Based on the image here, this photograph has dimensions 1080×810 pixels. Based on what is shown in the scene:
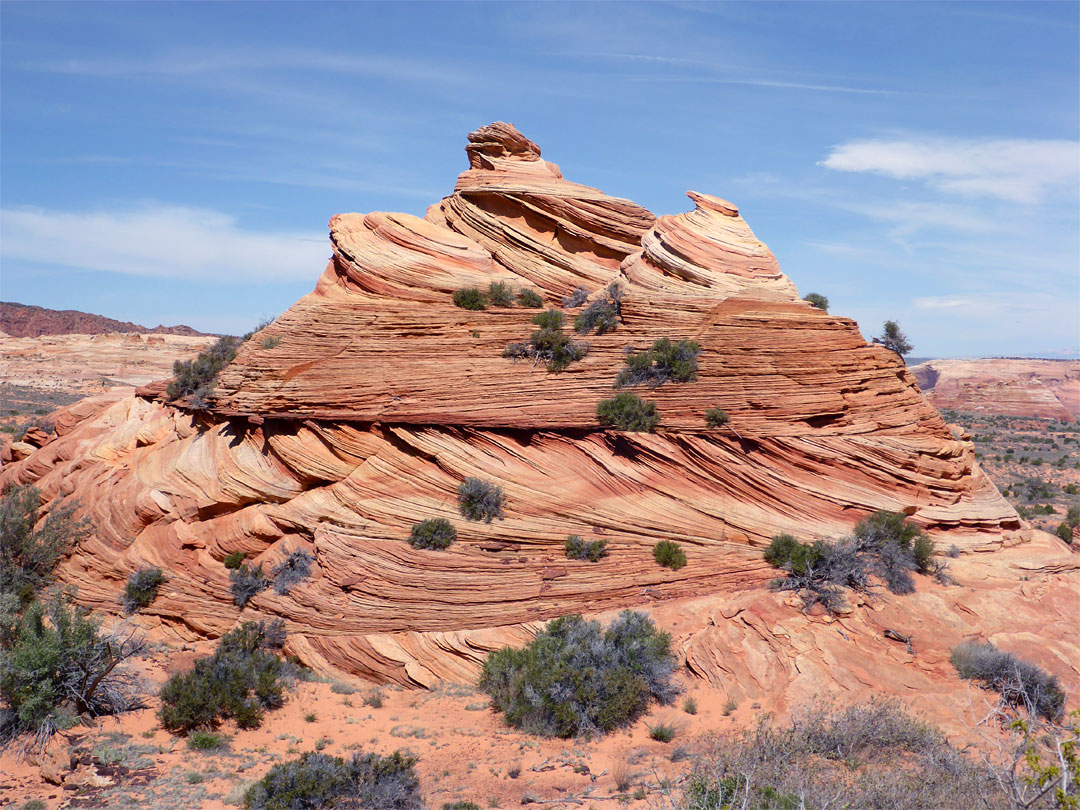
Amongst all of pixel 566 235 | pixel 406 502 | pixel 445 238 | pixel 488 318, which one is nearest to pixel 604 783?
pixel 406 502

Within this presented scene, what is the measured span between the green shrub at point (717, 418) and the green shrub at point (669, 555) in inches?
111

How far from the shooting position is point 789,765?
896 cm

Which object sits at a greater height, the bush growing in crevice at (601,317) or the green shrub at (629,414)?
the bush growing in crevice at (601,317)

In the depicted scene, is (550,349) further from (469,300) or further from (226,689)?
(226,689)

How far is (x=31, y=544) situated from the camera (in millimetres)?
16828

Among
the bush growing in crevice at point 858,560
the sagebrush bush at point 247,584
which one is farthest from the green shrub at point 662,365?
the sagebrush bush at point 247,584

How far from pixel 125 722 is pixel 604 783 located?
834 centimetres

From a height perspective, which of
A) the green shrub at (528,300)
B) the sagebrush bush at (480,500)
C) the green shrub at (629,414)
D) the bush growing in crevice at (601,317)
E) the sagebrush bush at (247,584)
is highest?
the green shrub at (528,300)

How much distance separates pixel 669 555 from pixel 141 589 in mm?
12032

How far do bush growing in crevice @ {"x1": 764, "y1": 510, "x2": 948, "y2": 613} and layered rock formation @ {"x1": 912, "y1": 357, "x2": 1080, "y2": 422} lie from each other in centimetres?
5937

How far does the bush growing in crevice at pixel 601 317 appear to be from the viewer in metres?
17.2

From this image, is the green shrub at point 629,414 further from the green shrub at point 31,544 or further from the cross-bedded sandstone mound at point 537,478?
the green shrub at point 31,544

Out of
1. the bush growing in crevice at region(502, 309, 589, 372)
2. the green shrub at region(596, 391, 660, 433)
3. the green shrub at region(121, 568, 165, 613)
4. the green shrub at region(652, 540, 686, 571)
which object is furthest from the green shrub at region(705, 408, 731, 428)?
the green shrub at region(121, 568, 165, 613)

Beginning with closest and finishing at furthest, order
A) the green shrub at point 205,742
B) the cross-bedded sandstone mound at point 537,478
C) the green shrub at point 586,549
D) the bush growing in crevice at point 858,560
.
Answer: the green shrub at point 205,742, the bush growing in crevice at point 858,560, the cross-bedded sandstone mound at point 537,478, the green shrub at point 586,549
